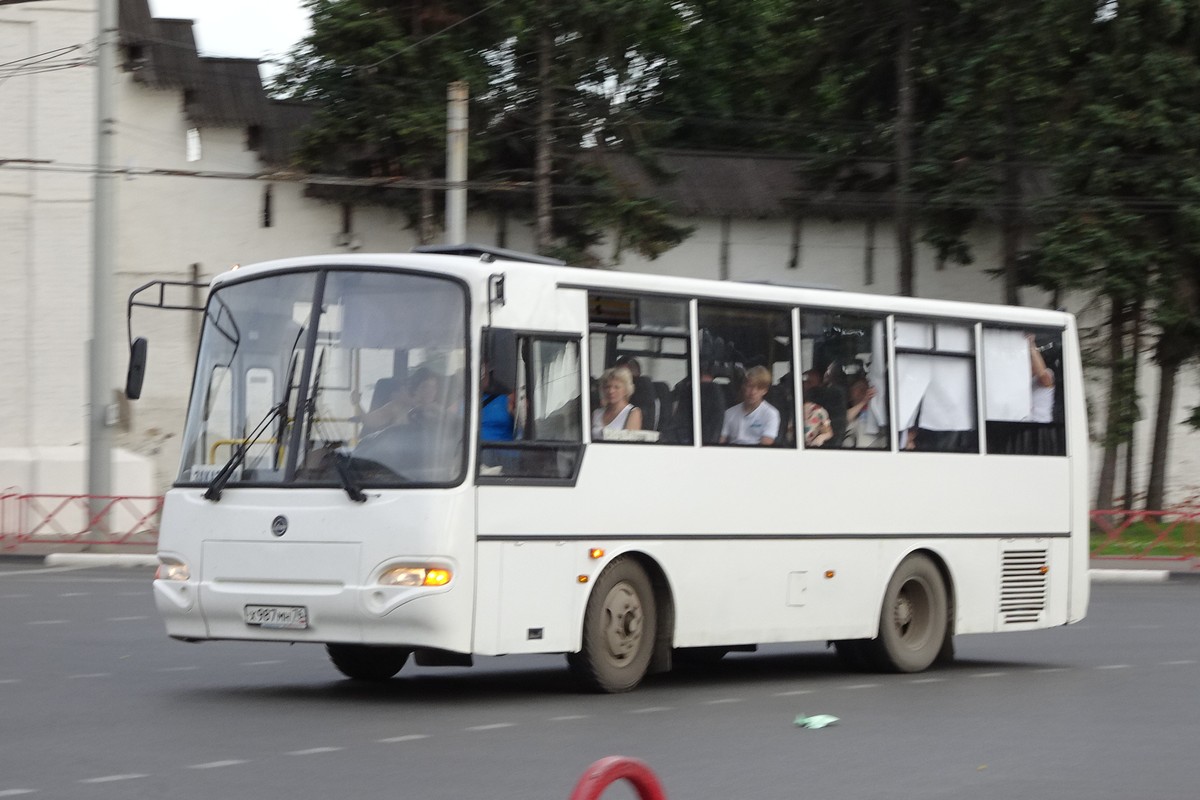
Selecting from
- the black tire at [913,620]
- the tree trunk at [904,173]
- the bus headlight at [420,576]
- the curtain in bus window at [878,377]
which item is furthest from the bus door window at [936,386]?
the tree trunk at [904,173]

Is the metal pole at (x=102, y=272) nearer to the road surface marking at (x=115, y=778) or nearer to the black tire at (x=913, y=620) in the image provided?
the black tire at (x=913, y=620)

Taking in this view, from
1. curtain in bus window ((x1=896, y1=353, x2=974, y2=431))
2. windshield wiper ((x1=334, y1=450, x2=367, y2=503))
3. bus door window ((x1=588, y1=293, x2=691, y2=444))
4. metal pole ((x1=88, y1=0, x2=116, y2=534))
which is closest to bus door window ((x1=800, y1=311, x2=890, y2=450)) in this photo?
curtain in bus window ((x1=896, y1=353, x2=974, y2=431))

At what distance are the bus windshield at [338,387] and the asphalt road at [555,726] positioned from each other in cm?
141

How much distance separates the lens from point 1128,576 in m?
28.5

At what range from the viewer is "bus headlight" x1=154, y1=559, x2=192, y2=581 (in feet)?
39.0

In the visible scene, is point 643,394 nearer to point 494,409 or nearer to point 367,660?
point 494,409

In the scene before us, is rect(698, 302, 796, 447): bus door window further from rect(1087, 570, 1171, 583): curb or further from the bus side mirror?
rect(1087, 570, 1171, 583): curb

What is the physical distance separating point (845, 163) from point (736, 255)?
9.52ft

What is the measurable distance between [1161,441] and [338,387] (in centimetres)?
2922

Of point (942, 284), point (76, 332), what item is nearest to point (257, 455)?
point (76, 332)

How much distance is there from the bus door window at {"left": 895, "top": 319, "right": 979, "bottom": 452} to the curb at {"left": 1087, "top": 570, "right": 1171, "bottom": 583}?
1396 centimetres

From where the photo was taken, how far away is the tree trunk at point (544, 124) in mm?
34875

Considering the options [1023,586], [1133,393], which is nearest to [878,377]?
[1023,586]

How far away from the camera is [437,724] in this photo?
421 inches
